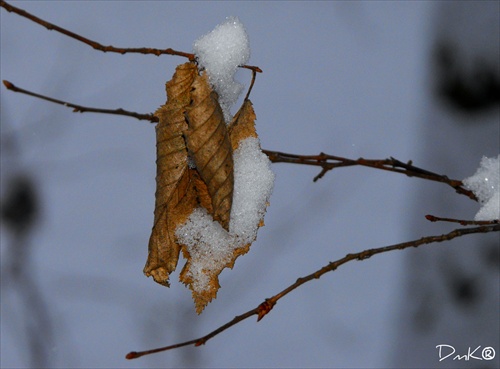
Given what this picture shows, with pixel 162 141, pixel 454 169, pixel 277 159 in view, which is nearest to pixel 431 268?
pixel 454 169

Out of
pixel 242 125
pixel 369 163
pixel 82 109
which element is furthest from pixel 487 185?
pixel 82 109

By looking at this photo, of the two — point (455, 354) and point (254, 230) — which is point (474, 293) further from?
point (254, 230)

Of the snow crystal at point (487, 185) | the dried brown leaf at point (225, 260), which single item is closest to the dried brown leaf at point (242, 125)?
the dried brown leaf at point (225, 260)

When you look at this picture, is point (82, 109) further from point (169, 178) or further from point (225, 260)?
point (225, 260)

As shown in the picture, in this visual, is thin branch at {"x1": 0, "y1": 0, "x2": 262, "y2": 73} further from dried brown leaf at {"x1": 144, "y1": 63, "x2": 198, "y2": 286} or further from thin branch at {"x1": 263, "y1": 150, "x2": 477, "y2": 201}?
thin branch at {"x1": 263, "y1": 150, "x2": 477, "y2": 201}
